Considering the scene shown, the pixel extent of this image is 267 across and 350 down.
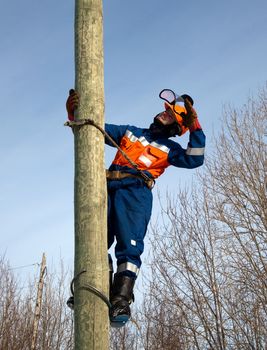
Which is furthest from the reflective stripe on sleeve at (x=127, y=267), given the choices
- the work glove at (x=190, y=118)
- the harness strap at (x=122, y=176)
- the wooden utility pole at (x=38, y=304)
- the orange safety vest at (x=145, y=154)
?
the wooden utility pole at (x=38, y=304)

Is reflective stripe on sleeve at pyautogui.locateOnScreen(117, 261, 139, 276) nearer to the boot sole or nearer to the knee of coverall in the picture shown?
the knee of coverall

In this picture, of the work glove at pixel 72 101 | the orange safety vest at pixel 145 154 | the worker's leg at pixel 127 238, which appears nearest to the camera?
the work glove at pixel 72 101

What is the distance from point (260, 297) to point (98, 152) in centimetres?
987

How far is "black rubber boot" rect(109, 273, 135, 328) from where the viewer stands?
98.9 inches

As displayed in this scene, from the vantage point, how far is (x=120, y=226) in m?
2.88

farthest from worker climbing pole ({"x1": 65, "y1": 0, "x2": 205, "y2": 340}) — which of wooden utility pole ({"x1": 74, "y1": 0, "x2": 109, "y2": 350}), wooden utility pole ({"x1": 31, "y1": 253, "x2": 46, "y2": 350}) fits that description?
wooden utility pole ({"x1": 31, "y1": 253, "x2": 46, "y2": 350})

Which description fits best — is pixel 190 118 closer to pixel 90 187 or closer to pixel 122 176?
pixel 122 176

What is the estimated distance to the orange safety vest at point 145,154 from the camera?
10.5ft

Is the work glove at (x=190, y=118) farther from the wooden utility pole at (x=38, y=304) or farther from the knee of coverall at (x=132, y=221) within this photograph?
the wooden utility pole at (x=38, y=304)

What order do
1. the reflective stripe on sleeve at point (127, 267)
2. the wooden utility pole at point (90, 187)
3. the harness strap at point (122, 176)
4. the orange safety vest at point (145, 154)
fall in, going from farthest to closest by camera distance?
the orange safety vest at point (145, 154), the harness strap at point (122, 176), the reflective stripe on sleeve at point (127, 267), the wooden utility pole at point (90, 187)

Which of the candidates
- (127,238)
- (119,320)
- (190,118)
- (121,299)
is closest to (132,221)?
(127,238)

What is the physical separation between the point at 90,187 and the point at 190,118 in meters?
1.15

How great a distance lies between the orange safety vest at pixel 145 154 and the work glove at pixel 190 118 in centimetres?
25

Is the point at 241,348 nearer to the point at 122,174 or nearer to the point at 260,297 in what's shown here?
the point at 260,297
